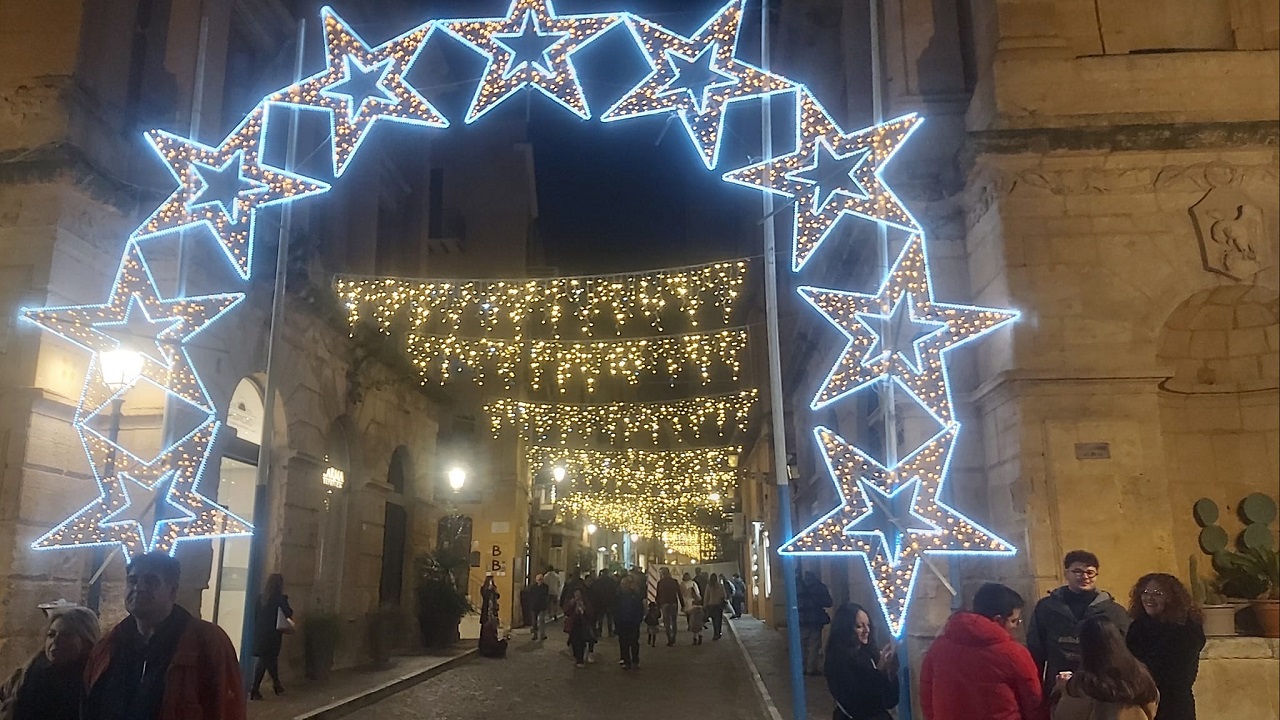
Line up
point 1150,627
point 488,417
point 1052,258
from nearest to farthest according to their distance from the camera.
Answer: point 1150,627
point 1052,258
point 488,417

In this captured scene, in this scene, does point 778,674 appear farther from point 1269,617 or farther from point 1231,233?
point 1231,233

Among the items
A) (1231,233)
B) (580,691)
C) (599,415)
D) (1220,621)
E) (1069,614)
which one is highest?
(599,415)

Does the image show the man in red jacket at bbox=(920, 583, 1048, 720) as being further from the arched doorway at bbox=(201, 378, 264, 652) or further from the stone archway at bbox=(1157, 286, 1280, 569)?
the arched doorway at bbox=(201, 378, 264, 652)

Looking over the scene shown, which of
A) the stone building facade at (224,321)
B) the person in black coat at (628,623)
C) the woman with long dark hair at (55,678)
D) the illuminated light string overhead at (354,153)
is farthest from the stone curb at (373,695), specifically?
the woman with long dark hair at (55,678)

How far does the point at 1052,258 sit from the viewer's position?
8.02 metres

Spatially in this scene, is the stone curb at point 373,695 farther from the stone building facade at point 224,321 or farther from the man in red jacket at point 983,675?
the man in red jacket at point 983,675

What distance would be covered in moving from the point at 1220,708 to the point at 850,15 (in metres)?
9.68

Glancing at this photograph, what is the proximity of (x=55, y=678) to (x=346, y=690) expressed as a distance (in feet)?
26.2

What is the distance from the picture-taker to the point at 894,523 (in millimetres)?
6422

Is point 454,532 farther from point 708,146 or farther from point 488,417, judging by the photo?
point 708,146

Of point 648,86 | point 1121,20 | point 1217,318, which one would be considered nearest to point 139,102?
point 648,86

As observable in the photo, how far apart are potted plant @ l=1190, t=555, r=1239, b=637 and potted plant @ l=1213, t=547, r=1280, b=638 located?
0.09 meters

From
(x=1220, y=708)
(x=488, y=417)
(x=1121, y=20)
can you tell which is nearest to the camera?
(x=1220, y=708)

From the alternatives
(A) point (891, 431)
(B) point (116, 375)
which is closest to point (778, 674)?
(A) point (891, 431)
